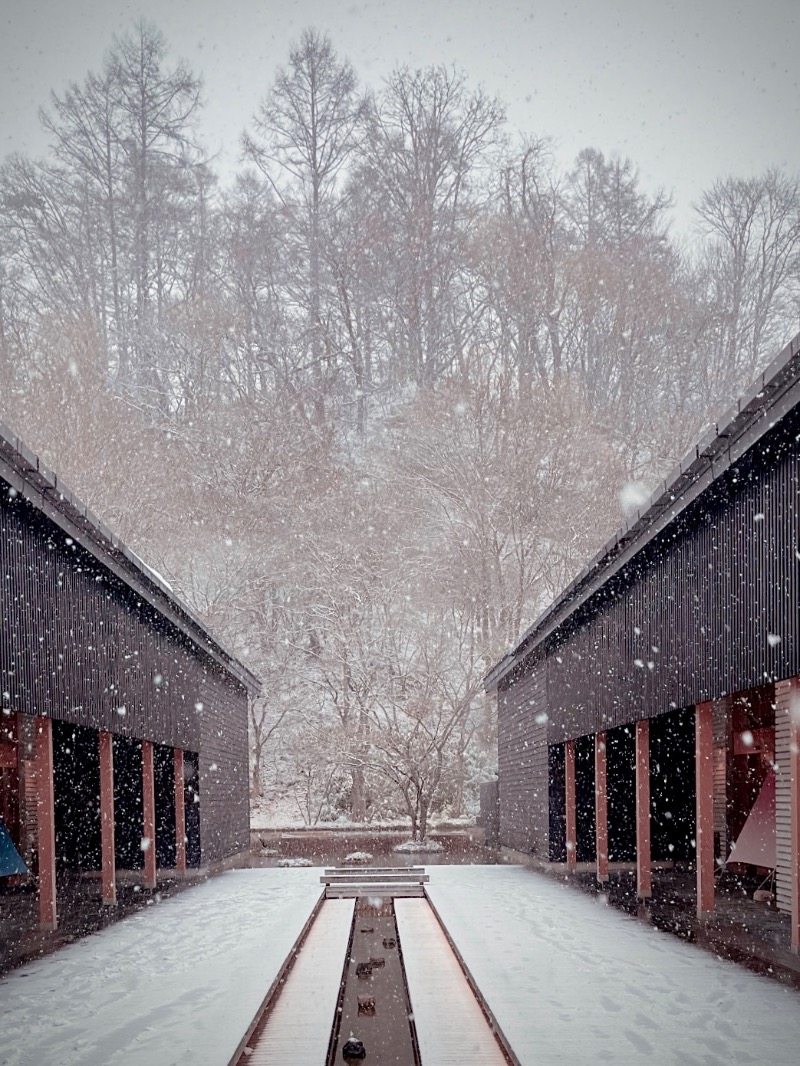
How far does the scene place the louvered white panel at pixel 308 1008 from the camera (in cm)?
590

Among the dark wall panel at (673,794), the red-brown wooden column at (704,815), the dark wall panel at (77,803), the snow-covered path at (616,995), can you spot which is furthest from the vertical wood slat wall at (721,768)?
the dark wall panel at (77,803)

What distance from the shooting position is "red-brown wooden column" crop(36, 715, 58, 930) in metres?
9.41

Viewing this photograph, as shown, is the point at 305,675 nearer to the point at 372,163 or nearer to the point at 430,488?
the point at 430,488

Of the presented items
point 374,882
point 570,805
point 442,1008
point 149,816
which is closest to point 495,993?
point 442,1008

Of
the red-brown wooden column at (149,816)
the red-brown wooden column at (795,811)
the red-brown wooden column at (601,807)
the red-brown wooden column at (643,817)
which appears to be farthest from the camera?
the red-brown wooden column at (149,816)

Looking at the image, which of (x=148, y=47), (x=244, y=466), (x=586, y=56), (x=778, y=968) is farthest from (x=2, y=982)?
(x=586, y=56)

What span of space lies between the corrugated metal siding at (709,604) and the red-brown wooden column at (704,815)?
1.08ft

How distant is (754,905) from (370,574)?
20497 mm

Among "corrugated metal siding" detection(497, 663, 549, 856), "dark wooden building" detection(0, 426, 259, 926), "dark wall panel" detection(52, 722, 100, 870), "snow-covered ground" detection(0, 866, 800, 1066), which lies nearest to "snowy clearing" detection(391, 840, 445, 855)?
"corrugated metal siding" detection(497, 663, 549, 856)

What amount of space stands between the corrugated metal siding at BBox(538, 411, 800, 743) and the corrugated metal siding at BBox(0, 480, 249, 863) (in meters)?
4.94

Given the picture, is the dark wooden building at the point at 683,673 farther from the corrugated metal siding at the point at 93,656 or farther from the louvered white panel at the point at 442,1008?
the corrugated metal siding at the point at 93,656

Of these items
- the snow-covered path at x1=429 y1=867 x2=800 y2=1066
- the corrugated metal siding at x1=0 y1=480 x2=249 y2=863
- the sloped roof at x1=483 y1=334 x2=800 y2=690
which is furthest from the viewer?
the corrugated metal siding at x1=0 y1=480 x2=249 y2=863

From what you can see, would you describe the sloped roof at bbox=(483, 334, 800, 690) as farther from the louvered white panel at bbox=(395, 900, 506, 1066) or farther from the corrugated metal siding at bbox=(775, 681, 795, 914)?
the louvered white panel at bbox=(395, 900, 506, 1066)

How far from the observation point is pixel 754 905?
415 inches
